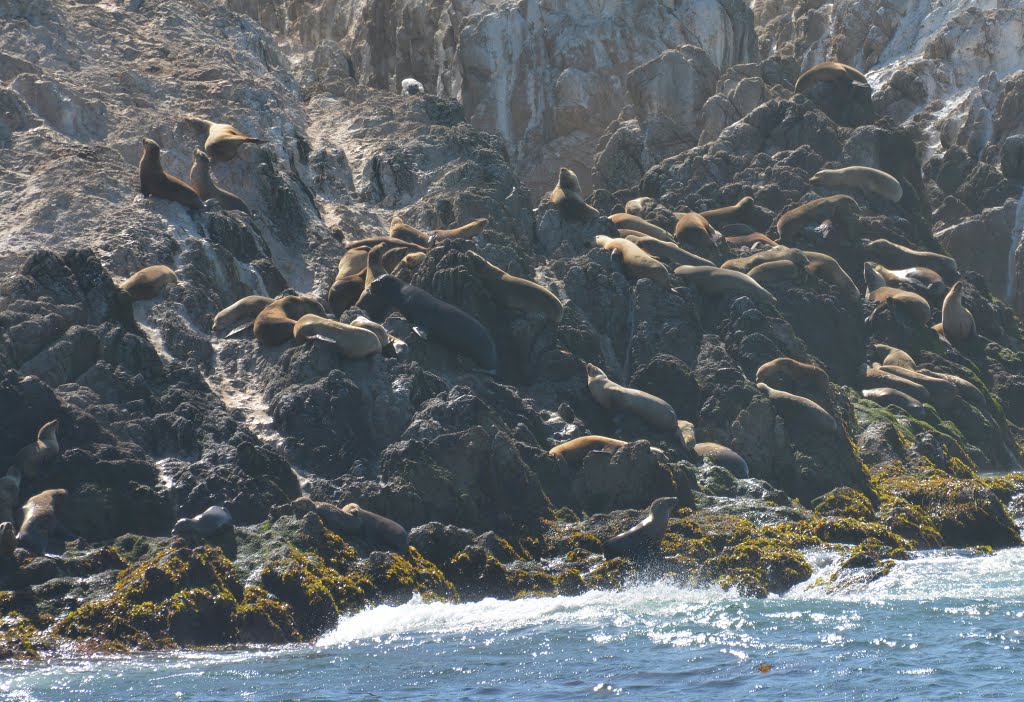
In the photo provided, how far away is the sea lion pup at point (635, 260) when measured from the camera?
1006 inches

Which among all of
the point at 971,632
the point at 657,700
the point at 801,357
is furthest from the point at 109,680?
the point at 801,357

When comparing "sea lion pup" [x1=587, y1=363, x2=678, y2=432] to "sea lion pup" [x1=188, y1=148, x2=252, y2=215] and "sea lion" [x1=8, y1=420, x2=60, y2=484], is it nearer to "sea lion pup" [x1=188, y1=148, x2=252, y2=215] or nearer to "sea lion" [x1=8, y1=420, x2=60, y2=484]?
"sea lion pup" [x1=188, y1=148, x2=252, y2=215]

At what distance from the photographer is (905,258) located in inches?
1261

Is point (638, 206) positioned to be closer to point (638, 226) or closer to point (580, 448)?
point (638, 226)

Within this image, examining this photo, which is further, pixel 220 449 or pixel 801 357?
pixel 801 357

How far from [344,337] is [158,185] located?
221 inches

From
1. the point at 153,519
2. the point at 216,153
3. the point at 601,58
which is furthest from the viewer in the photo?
the point at 601,58

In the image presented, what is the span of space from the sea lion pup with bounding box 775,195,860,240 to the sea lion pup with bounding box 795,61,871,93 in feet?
17.5

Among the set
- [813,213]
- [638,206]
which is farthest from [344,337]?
[813,213]

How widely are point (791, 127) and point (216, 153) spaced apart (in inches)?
511

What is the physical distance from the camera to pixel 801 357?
25500 millimetres

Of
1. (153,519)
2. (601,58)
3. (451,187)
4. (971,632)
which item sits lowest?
(971,632)

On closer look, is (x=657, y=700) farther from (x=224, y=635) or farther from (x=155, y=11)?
(x=155, y=11)

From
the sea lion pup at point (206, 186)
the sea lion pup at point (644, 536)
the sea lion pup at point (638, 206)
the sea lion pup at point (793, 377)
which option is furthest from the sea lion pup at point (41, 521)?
the sea lion pup at point (638, 206)
